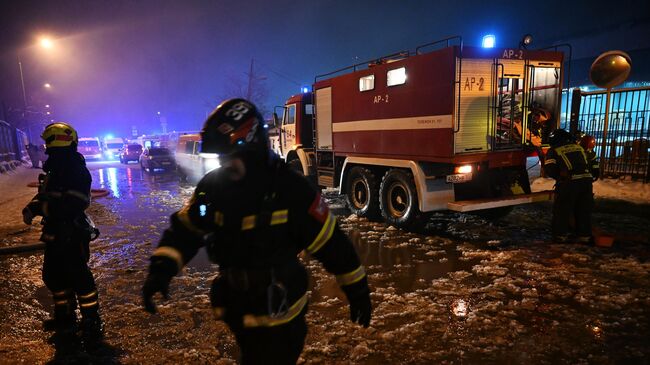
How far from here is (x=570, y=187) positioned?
20.5 feet

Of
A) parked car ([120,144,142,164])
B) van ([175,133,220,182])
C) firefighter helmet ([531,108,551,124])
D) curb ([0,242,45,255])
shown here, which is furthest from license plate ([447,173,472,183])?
parked car ([120,144,142,164])

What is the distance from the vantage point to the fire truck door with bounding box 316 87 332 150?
9.59 meters

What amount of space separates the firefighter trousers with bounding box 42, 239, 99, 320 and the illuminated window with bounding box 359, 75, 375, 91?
19.6 feet

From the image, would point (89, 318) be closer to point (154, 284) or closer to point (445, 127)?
point (154, 284)

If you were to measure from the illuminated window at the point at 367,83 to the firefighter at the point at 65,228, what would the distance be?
5.66 meters

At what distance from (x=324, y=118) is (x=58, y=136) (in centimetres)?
673

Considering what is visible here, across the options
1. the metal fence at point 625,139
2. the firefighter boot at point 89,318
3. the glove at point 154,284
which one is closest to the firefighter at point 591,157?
the metal fence at point 625,139

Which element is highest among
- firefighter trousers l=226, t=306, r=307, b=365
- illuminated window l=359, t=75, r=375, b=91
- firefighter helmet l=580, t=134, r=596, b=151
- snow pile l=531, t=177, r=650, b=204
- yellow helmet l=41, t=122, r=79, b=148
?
illuminated window l=359, t=75, r=375, b=91

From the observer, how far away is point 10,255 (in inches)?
253

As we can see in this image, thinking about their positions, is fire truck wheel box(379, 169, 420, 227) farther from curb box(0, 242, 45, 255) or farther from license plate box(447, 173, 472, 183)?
curb box(0, 242, 45, 255)

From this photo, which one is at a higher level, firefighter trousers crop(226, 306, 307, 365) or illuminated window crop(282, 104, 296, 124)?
illuminated window crop(282, 104, 296, 124)

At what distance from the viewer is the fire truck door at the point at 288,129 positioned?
1129cm

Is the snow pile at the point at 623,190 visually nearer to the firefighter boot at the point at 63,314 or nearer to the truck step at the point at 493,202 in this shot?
the truck step at the point at 493,202

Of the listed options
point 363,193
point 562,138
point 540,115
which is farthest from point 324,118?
point 562,138
